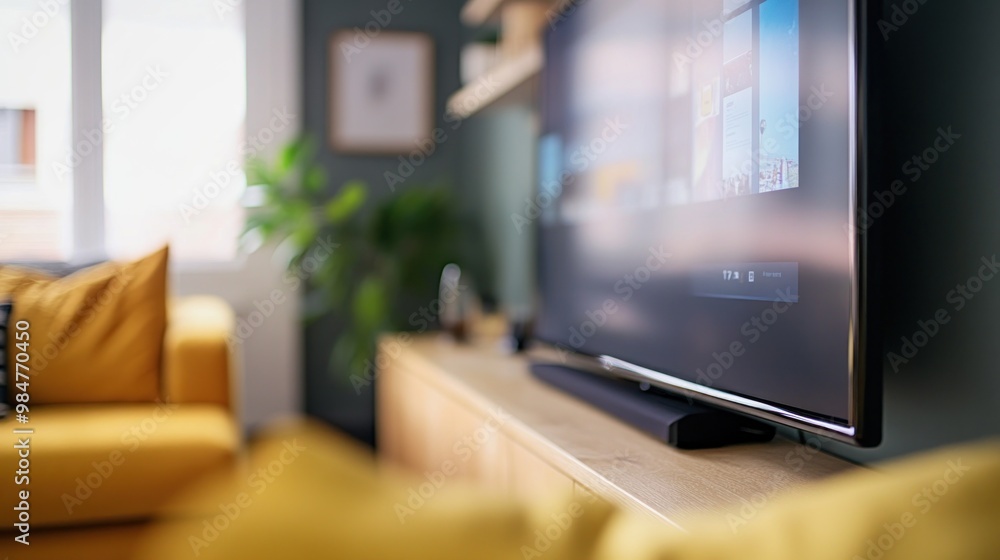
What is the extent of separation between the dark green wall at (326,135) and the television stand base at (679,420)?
232 centimetres

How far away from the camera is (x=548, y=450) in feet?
4.28

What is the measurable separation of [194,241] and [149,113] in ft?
1.99

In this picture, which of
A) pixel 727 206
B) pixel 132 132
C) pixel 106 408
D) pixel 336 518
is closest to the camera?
pixel 336 518

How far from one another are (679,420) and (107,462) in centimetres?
137

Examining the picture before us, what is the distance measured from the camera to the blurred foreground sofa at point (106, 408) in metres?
1.82

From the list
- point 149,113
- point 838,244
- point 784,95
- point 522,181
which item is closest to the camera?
point 838,244

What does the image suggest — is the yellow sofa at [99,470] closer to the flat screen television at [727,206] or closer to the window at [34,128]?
the flat screen television at [727,206]

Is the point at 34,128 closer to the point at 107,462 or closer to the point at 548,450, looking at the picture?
the point at 107,462

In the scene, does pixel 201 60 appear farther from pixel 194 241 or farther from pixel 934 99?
pixel 934 99

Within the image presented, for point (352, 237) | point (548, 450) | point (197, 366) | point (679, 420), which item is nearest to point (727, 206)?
point (679, 420)

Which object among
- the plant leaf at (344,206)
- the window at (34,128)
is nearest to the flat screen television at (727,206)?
the plant leaf at (344,206)

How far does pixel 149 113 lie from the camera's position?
3.54m

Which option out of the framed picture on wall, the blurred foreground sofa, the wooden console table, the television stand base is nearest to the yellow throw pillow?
the blurred foreground sofa

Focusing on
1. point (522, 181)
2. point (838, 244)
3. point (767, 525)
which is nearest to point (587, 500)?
point (767, 525)
